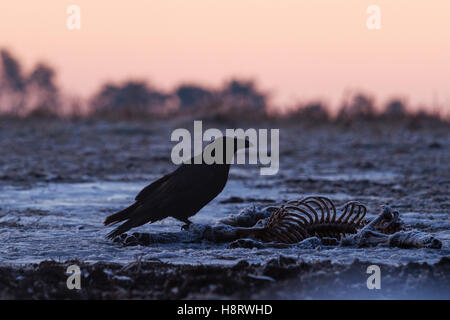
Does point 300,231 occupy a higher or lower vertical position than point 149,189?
lower

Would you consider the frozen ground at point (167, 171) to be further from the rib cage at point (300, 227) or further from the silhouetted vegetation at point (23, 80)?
the silhouetted vegetation at point (23, 80)

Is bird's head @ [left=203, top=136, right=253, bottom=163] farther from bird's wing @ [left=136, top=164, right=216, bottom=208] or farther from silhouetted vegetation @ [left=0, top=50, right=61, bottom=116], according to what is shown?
silhouetted vegetation @ [left=0, top=50, right=61, bottom=116]

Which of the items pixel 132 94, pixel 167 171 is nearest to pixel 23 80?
pixel 132 94

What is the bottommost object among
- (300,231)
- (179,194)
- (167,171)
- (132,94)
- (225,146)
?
(132,94)

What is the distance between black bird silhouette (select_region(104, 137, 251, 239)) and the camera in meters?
4.45

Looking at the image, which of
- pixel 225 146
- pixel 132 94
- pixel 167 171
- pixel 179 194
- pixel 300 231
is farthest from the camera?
pixel 132 94

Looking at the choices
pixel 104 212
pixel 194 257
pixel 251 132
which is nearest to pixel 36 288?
pixel 194 257

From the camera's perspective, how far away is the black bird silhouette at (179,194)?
445cm

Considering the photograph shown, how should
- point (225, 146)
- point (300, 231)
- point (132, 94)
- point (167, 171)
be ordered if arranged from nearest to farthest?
point (300, 231)
point (225, 146)
point (167, 171)
point (132, 94)

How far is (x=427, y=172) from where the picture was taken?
884 cm

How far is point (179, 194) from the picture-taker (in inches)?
180

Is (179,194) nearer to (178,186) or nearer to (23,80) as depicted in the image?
(178,186)

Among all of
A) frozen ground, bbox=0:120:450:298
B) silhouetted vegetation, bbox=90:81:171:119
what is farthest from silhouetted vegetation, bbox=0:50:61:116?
frozen ground, bbox=0:120:450:298

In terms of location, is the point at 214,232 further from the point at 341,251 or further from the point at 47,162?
the point at 47,162
